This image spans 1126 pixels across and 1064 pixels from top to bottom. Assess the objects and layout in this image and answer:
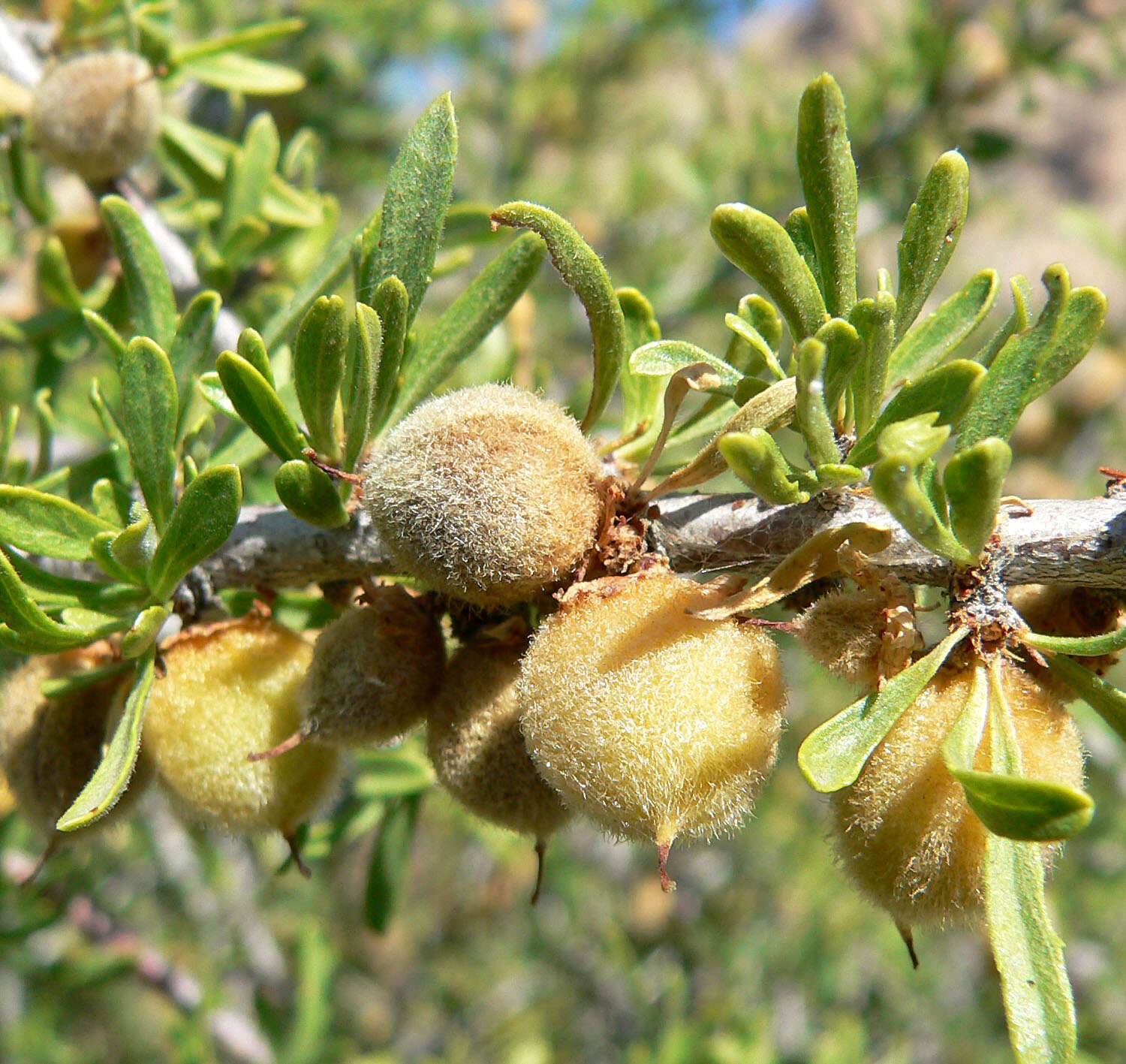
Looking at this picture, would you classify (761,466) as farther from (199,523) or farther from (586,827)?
(586,827)

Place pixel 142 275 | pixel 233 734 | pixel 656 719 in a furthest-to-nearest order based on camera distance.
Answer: pixel 142 275 < pixel 233 734 < pixel 656 719

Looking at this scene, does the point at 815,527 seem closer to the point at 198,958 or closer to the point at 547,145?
the point at 198,958

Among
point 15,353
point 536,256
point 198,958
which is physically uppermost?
point 536,256

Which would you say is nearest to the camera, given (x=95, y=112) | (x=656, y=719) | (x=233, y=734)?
(x=656, y=719)

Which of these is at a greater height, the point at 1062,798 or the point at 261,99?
the point at 261,99

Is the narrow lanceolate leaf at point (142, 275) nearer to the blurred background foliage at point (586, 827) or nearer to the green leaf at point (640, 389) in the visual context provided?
the blurred background foliage at point (586, 827)

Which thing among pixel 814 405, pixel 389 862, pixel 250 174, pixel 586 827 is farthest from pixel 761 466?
pixel 586 827

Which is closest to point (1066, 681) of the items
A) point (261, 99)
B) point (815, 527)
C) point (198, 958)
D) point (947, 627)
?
point (947, 627)
